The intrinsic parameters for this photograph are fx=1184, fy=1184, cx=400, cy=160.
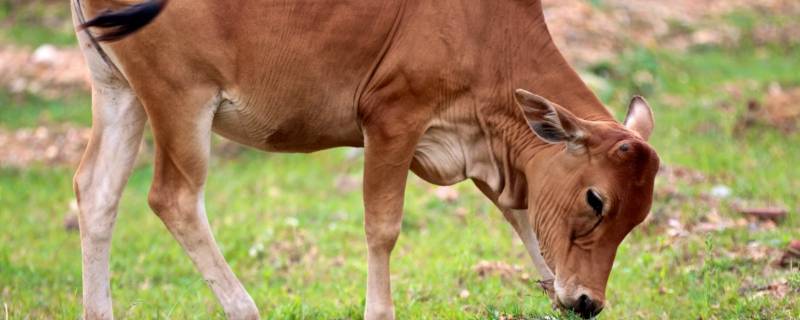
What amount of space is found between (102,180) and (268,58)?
3.57ft

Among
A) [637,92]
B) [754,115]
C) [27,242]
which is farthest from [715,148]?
[27,242]

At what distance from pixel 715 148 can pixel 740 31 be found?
5576 millimetres

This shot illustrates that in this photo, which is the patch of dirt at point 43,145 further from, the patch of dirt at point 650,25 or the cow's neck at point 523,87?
the cow's neck at point 523,87

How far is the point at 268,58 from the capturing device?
222 inches

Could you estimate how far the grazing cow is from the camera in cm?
543

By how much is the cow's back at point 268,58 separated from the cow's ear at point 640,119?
1.30m

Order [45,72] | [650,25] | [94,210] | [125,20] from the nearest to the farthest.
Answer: [125,20] → [94,210] → [45,72] → [650,25]

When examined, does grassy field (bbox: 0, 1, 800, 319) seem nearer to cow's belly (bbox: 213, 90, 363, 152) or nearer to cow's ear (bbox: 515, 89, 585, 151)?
cow's ear (bbox: 515, 89, 585, 151)

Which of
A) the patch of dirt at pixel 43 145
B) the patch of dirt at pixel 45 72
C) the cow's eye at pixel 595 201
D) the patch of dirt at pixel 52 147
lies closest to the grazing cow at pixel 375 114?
the cow's eye at pixel 595 201

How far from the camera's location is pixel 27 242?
930 cm

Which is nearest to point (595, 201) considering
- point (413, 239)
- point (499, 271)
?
point (499, 271)

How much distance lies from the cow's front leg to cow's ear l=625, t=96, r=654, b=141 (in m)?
1.11

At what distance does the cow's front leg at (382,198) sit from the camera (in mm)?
5645

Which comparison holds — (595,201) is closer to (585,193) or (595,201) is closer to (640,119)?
(585,193)
